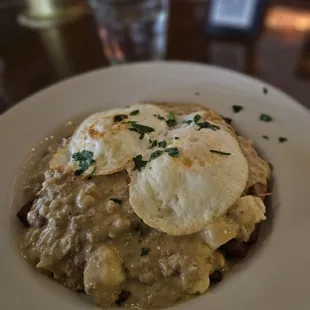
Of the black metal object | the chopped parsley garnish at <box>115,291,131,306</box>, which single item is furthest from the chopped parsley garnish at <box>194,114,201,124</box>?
the black metal object

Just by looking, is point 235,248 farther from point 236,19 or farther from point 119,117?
point 236,19

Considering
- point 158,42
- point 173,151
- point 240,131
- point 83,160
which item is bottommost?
point 158,42

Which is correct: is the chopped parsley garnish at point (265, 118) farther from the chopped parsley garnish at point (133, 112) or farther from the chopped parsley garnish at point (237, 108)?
the chopped parsley garnish at point (133, 112)

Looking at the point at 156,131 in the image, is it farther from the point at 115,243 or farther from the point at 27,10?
the point at 27,10

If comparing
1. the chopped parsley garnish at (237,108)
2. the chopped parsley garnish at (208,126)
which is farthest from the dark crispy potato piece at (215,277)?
the chopped parsley garnish at (237,108)

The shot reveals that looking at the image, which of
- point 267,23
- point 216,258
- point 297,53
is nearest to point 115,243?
point 216,258

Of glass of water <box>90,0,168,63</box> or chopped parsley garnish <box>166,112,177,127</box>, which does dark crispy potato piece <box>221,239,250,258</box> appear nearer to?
chopped parsley garnish <box>166,112,177,127</box>

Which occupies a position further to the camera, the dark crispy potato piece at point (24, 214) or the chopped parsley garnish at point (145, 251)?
the dark crispy potato piece at point (24, 214)

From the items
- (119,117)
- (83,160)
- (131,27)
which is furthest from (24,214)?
(131,27)
